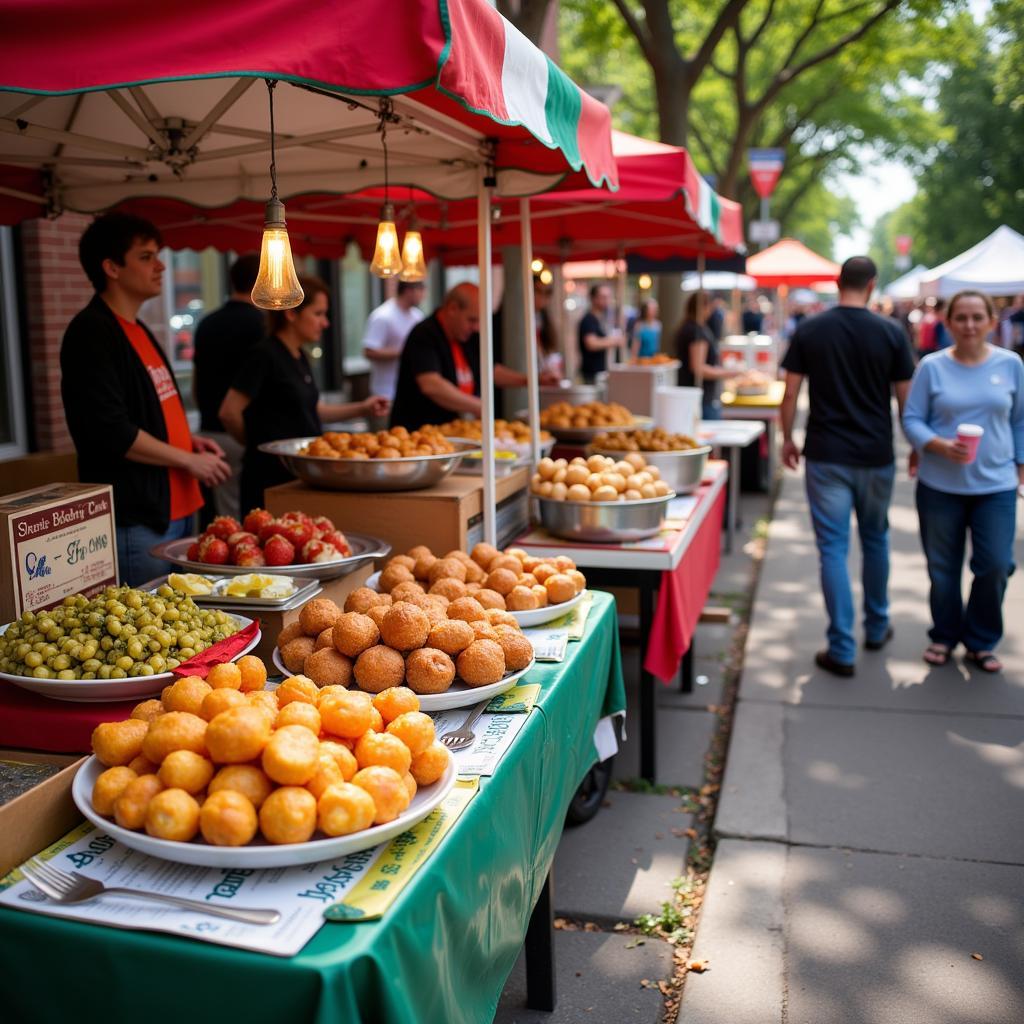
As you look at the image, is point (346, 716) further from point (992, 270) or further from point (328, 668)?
point (992, 270)

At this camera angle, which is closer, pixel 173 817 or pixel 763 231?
pixel 173 817

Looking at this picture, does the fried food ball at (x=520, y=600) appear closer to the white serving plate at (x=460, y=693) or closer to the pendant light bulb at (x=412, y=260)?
the white serving plate at (x=460, y=693)

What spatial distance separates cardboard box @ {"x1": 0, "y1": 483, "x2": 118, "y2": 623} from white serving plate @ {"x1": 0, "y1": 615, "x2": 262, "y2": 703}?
378 millimetres

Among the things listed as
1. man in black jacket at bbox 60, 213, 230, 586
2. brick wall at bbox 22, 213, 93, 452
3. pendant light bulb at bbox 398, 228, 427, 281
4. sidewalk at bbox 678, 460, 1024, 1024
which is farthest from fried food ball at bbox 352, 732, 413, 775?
brick wall at bbox 22, 213, 93, 452

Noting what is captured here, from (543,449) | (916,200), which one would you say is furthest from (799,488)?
(916,200)

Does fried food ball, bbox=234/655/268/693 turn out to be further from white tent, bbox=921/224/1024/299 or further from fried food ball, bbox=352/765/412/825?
white tent, bbox=921/224/1024/299

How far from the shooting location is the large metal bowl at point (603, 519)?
4383 millimetres

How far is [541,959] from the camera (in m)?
3.09

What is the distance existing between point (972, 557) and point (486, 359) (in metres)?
3.23

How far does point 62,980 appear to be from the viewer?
171 cm

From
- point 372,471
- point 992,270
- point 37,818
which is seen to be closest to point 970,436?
point 372,471

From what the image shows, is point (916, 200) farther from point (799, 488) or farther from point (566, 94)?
point (566, 94)

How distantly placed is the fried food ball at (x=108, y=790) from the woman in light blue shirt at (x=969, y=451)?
4.73 meters

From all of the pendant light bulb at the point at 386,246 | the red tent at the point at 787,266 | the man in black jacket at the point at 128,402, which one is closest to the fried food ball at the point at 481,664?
the pendant light bulb at the point at 386,246
